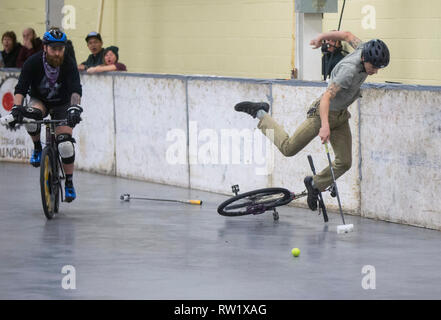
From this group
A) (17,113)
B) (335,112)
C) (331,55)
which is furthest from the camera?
(331,55)

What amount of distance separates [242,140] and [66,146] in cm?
268

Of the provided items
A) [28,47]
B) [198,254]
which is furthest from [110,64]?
[198,254]

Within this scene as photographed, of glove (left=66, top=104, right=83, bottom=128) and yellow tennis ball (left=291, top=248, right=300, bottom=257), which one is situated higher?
glove (left=66, top=104, right=83, bottom=128)

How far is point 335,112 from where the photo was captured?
10.6 m

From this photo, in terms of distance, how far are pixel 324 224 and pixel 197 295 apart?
11.9ft

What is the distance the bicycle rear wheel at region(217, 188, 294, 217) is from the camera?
11164 millimetres

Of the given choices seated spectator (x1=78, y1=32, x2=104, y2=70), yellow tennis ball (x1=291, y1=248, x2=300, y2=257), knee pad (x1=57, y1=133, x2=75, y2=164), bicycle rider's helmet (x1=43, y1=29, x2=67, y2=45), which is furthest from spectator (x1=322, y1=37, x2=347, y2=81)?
yellow tennis ball (x1=291, y1=248, x2=300, y2=257)

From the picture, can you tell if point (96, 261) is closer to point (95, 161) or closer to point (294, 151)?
point (294, 151)

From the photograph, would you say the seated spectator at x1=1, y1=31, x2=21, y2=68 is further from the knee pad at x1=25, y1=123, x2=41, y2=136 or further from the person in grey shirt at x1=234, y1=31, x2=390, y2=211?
the person in grey shirt at x1=234, y1=31, x2=390, y2=211

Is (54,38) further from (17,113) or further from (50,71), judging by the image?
(17,113)

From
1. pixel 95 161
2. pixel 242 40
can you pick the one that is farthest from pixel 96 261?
pixel 242 40

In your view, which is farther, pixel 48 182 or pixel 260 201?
pixel 260 201

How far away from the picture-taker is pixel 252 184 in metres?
13.1

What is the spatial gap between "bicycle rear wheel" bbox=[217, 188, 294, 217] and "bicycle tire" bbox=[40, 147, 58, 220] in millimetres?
1750
